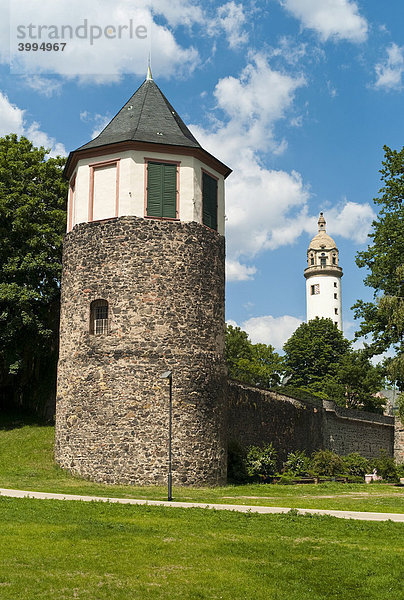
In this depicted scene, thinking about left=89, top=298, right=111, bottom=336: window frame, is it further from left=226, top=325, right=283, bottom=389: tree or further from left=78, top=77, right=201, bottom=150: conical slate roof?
left=226, top=325, right=283, bottom=389: tree

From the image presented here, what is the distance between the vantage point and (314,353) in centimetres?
6631

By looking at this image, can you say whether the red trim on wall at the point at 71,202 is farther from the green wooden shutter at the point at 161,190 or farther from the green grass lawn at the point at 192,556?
the green grass lawn at the point at 192,556

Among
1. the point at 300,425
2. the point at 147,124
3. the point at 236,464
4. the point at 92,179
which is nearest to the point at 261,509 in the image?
the point at 236,464

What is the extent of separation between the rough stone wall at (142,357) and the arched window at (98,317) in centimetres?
25

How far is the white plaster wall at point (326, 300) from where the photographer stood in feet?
305

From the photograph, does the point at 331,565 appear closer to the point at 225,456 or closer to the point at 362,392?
the point at 225,456

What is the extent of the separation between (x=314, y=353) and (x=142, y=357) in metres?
45.0

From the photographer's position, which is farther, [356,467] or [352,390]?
[352,390]

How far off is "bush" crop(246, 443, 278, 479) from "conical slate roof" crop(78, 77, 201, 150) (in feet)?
41.1

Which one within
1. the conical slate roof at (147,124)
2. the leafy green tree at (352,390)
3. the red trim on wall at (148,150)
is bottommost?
the leafy green tree at (352,390)

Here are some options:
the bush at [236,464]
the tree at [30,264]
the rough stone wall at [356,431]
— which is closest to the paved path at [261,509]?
the bush at [236,464]

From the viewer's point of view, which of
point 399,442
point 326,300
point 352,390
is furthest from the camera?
point 326,300

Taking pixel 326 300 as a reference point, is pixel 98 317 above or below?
below

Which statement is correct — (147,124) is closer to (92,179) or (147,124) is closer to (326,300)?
(92,179)
